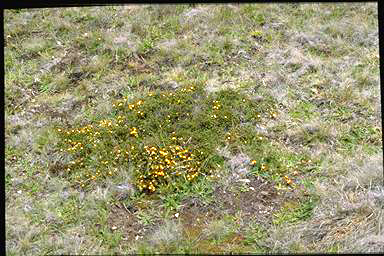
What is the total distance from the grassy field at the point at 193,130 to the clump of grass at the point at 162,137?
3 centimetres

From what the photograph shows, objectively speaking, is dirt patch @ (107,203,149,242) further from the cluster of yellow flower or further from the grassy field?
the cluster of yellow flower

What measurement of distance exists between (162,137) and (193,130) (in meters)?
0.57

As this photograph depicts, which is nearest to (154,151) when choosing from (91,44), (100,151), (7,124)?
(100,151)

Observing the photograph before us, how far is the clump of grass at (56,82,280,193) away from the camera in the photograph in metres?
6.35

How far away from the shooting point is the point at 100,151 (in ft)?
22.2

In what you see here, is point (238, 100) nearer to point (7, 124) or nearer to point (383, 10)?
point (7, 124)

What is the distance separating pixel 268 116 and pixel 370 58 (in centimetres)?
314

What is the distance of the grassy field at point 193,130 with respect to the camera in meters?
5.49

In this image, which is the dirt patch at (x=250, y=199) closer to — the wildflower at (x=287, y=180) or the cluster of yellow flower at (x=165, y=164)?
the wildflower at (x=287, y=180)

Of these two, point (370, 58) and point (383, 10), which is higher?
point (383, 10)

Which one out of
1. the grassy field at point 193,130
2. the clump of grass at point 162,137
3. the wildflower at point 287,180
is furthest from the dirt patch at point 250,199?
the clump of grass at point 162,137

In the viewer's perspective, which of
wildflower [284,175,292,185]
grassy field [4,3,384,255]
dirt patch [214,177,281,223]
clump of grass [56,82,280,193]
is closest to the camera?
grassy field [4,3,384,255]

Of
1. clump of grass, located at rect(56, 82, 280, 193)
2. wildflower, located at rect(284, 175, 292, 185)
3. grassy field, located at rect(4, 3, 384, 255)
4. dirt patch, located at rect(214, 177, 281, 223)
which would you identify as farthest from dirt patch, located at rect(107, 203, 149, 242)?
wildflower, located at rect(284, 175, 292, 185)

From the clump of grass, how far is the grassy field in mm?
26
